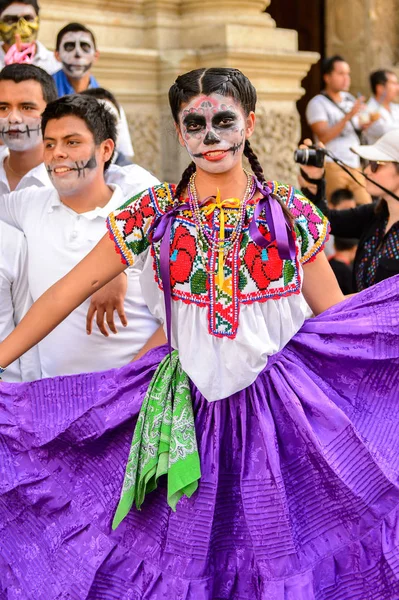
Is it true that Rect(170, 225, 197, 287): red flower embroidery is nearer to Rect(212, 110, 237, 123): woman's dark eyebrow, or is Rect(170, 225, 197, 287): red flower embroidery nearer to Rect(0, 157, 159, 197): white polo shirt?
Rect(212, 110, 237, 123): woman's dark eyebrow

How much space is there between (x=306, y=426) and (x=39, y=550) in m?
0.87

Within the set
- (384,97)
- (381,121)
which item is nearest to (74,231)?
(381,121)

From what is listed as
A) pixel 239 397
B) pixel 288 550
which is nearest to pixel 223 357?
pixel 239 397

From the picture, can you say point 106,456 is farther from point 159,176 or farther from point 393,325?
point 159,176

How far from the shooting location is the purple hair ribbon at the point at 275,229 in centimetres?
260

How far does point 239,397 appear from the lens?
2.71 m

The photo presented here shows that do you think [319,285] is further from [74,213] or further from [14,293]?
[14,293]

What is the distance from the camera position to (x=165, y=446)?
2.69m

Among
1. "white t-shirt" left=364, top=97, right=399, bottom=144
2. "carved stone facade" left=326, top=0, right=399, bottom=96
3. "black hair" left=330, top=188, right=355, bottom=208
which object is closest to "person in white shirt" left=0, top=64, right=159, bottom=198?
"black hair" left=330, top=188, right=355, bottom=208

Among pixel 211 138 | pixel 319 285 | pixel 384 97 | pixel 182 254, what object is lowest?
pixel 319 285

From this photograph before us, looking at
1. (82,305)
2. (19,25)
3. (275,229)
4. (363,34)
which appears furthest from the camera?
(363,34)

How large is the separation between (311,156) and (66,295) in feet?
5.37

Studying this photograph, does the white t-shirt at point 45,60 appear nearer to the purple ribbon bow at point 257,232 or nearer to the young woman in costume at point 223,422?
the young woman in costume at point 223,422

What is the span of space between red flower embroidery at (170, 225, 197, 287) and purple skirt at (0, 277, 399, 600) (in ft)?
1.00
